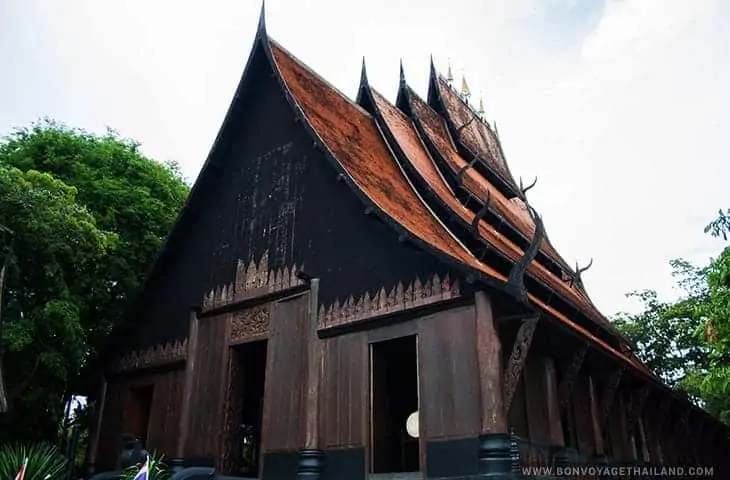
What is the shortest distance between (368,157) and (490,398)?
14.9ft

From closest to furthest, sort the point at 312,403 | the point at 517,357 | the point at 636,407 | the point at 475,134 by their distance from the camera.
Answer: the point at 517,357 → the point at 312,403 → the point at 636,407 → the point at 475,134

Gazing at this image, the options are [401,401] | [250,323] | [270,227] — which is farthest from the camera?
[401,401]

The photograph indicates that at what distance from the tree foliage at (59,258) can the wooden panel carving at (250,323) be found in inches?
110

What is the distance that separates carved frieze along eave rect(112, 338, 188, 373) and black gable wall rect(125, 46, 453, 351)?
0.12 meters

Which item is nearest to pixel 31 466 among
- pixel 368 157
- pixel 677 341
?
pixel 368 157

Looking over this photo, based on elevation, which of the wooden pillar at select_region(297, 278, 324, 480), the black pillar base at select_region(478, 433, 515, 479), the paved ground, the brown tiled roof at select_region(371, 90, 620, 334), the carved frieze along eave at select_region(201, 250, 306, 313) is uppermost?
the brown tiled roof at select_region(371, 90, 620, 334)

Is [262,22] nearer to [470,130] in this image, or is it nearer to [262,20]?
[262,20]

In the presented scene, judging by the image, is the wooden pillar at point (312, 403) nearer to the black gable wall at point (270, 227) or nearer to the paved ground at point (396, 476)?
the black gable wall at point (270, 227)

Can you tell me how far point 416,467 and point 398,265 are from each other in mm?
4246

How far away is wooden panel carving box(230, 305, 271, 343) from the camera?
8688 mm

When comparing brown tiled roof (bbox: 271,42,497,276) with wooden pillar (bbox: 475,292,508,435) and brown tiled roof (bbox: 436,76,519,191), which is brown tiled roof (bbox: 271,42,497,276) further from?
brown tiled roof (bbox: 436,76,519,191)

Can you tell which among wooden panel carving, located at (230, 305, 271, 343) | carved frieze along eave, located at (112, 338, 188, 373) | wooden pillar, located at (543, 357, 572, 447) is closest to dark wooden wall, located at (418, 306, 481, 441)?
wooden pillar, located at (543, 357, 572, 447)

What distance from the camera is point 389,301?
743 centimetres

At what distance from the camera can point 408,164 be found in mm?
10352
